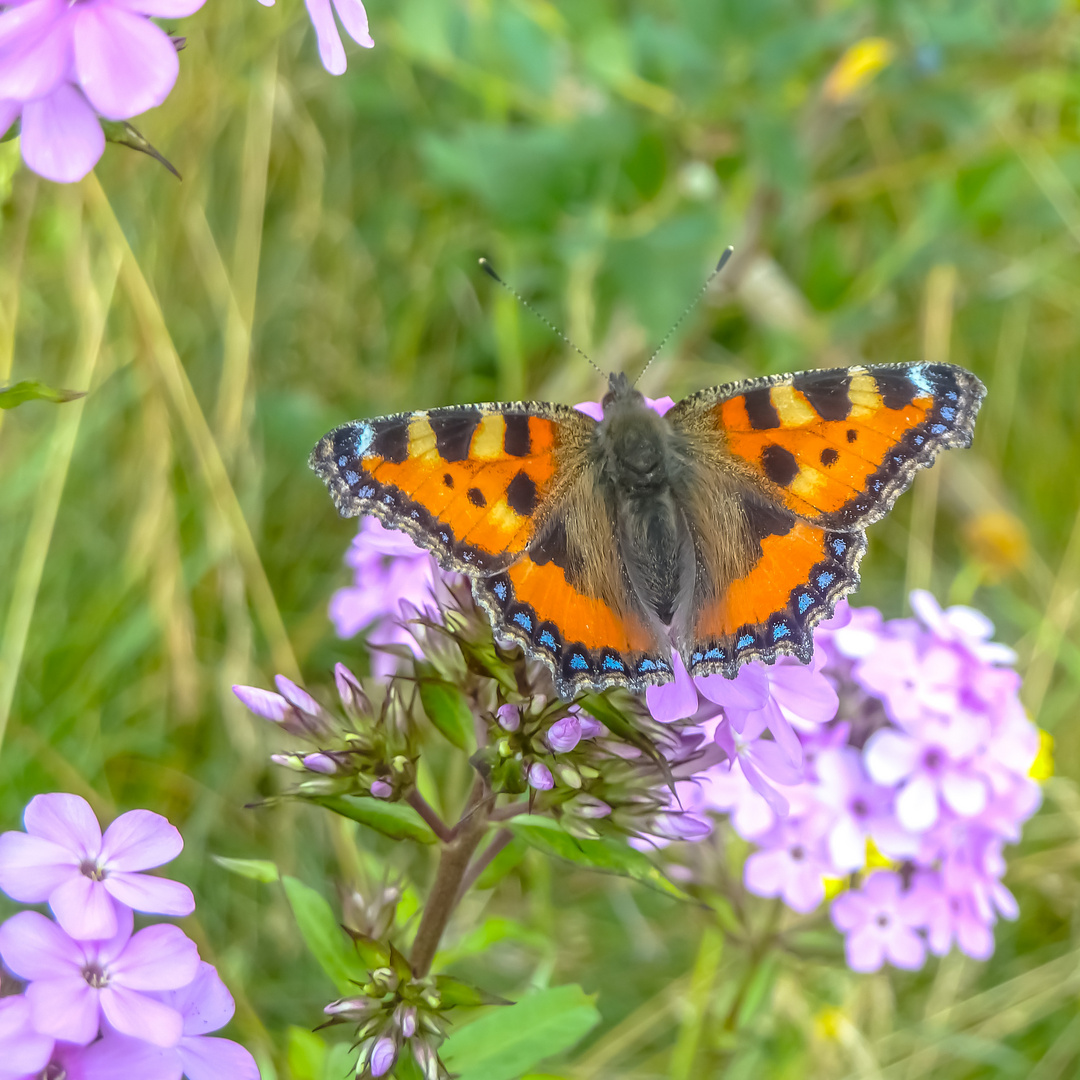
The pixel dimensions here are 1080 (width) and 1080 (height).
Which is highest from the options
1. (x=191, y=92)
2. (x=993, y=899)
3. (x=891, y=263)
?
(x=191, y=92)

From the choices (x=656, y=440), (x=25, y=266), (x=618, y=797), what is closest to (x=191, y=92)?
(x=25, y=266)

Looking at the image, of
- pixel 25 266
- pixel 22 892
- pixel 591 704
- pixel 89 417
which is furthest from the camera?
pixel 25 266

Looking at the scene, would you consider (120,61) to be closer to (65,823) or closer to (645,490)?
(65,823)

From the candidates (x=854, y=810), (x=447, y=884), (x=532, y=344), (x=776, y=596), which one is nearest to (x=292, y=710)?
(x=447, y=884)

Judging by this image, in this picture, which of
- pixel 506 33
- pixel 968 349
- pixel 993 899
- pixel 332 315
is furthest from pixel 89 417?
pixel 968 349

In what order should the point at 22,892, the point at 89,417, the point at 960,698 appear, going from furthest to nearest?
1. the point at 89,417
2. the point at 960,698
3. the point at 22,892

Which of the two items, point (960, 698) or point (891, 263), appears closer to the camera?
point (960, 698)

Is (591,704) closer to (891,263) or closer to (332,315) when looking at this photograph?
(332,315)

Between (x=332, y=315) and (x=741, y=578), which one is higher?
(x=332, y=315)
